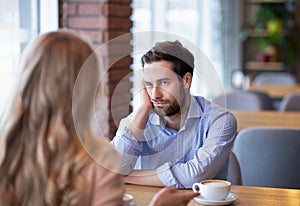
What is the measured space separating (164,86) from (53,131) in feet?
→ 2.16

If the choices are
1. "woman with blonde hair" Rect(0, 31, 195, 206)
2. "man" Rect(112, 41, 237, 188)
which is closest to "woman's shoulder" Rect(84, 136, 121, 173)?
"woman with blonde hair" Rect(0, 31, 195, 206)

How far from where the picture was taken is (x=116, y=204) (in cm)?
135

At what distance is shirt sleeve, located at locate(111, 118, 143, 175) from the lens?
1959 millimetres

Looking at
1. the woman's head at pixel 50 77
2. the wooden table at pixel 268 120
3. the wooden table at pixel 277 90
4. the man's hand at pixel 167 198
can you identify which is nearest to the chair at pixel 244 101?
the wooden table at pixel 268 120

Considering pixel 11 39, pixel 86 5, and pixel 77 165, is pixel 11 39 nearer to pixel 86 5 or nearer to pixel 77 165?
pixel 86 5

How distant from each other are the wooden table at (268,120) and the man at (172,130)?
4.76ft

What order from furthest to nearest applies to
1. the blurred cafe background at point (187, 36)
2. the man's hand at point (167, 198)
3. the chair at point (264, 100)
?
the chair at point (264, 100) → the blurred cafe background at point (187, 36) → the man's hand at point (167, 198)

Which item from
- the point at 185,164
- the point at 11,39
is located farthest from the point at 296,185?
the point at 11,39

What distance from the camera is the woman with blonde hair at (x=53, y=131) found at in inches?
49.0

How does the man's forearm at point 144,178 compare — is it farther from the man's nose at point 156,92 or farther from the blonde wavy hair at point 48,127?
the blonde wavy hair at point 48,127

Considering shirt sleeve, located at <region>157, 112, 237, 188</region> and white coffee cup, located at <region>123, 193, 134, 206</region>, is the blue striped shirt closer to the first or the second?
shirt sleeve, located at <region>157, 112, 237, 188</region>

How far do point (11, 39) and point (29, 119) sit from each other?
176 cm

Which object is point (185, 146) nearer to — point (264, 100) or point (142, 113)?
point (142, 113)

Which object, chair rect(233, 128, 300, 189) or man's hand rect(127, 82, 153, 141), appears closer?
man's hand rect(127, 82, 153, 141)
